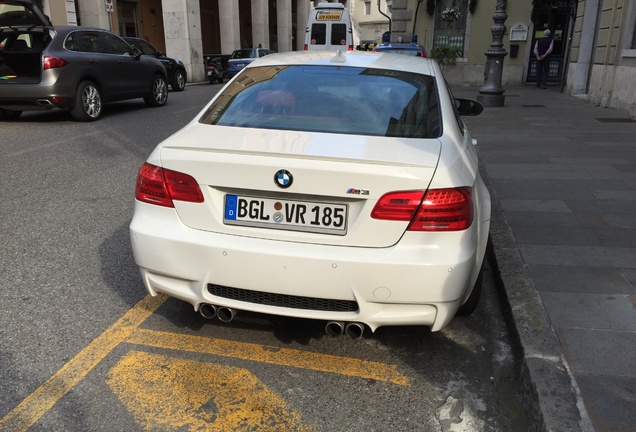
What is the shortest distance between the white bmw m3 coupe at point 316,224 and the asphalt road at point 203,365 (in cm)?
31

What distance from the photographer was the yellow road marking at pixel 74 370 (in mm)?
2506

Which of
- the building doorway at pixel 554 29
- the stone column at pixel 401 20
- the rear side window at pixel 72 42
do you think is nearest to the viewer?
the rear side window at pixel 72 42

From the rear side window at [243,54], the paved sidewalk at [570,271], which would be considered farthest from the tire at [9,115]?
the rear side window at [243,54]

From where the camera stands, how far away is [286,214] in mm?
2697

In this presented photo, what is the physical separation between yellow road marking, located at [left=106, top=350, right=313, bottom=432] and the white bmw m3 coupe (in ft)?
1.07

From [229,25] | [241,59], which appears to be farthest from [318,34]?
[229,25]

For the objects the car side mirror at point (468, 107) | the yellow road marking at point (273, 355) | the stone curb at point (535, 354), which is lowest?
the yellow road marking at point (273, 355)

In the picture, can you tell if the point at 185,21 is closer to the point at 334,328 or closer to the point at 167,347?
the point at 167,347

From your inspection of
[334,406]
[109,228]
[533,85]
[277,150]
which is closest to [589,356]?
[334,406]

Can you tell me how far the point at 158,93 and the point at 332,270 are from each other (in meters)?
Answer: 12.2

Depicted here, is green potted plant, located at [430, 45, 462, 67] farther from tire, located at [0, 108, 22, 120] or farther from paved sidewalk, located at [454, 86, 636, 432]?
tire, located at [0, 108, 22, 120]

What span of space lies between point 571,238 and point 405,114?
7.08 ft

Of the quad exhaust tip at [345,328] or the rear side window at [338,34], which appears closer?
the quad exhaust tip at [345,328]

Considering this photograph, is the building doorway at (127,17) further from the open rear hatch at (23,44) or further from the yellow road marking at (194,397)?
the yellow road marking at (194,397)
